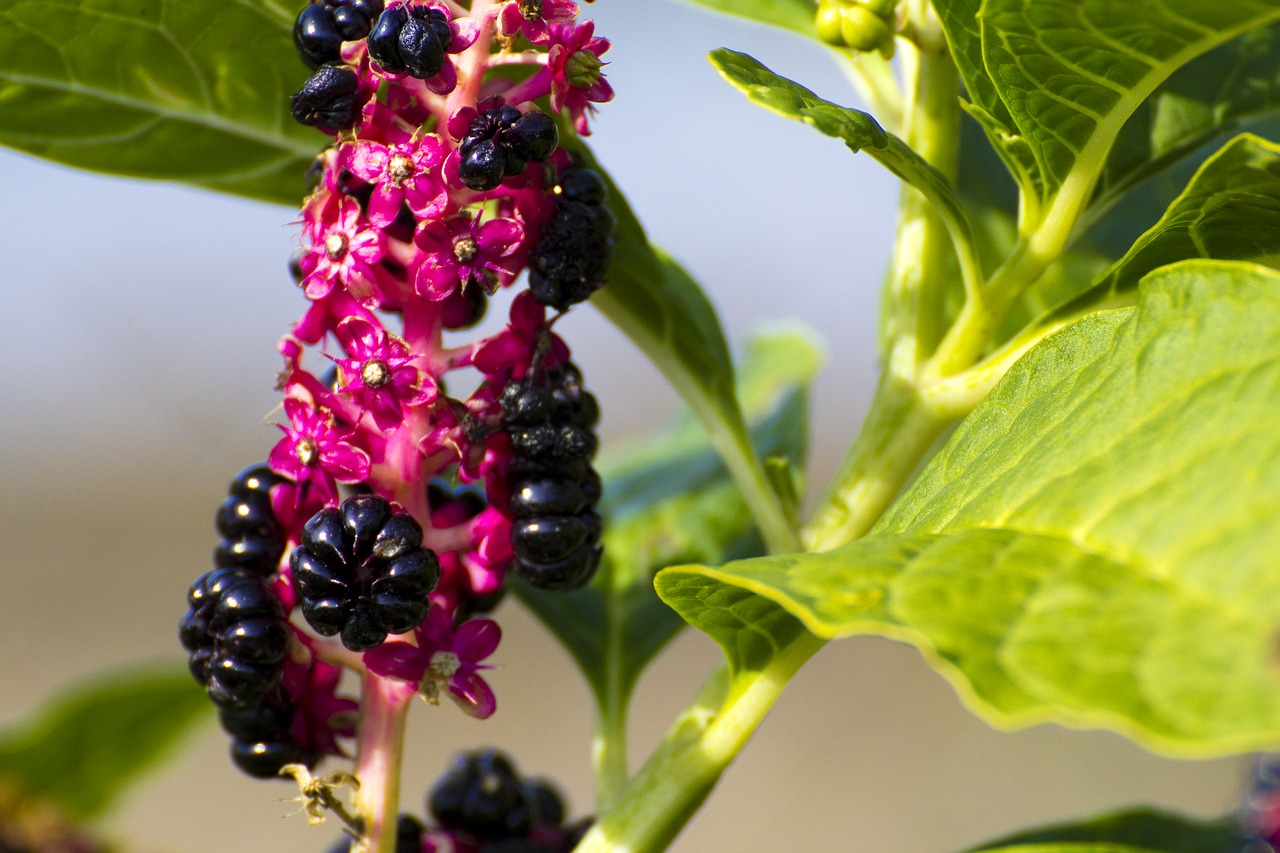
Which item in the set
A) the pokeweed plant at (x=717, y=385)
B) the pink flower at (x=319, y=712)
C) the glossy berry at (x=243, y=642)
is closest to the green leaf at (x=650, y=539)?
Result: the pokeweed plant at (x=717, y=385)

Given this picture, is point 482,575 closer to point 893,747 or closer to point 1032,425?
point 1032,425

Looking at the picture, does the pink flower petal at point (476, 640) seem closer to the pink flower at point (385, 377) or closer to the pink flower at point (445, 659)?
the pink flower at point (445, 659)

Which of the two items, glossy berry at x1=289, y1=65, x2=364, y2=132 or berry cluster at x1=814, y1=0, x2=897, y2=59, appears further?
berry cluster at x1=814, y1=0, x2=897, y2=59

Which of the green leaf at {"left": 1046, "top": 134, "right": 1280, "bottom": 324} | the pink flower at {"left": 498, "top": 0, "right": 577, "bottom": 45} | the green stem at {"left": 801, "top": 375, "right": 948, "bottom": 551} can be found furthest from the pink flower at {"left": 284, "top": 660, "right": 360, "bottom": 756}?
the green leaf at {"left": 1046, "top": 134, "right": 1280, "bottom": 324}

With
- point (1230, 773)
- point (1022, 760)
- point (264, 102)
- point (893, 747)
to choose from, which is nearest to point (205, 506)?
point (893, 747)

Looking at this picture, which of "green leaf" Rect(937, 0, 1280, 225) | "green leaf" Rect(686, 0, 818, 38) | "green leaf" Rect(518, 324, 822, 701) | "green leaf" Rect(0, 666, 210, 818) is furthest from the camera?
"green leaf" Rect(0, 666, 210, 818)

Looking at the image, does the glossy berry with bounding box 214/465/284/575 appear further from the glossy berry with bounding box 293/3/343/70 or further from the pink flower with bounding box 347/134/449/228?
the glossy berry with bounding box 293/3/343/70
